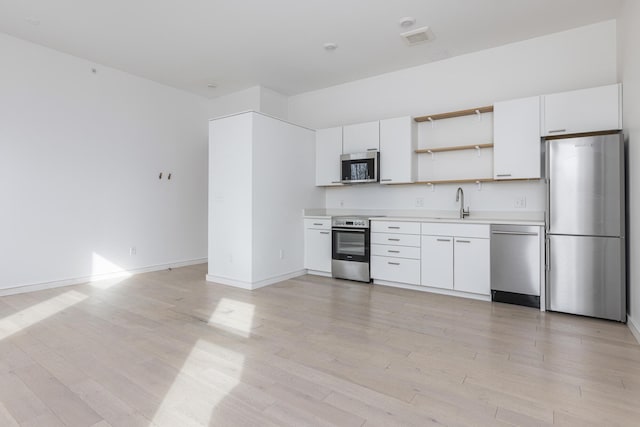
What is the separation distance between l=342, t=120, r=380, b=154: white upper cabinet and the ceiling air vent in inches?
42.3

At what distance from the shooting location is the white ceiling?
134 inches

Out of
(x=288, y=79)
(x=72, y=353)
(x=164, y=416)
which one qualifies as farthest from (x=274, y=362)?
(x=288, y=79)

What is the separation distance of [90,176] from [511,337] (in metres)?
5.30

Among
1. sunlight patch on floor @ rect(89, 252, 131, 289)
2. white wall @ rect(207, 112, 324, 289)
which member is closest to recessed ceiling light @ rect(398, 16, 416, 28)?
white wall @ rect(207, 112, 324, 289)

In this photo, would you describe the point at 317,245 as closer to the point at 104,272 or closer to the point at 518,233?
the point at 518,233

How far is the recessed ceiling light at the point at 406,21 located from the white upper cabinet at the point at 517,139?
4.31ft

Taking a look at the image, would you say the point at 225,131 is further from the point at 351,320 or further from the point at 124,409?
the point at 124,409

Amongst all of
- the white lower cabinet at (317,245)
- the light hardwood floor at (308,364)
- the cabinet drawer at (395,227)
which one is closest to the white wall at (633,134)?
the light hardwood floor at (308,364)

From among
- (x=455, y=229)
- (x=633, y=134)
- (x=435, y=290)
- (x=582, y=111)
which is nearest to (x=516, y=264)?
(x=455, y=229)

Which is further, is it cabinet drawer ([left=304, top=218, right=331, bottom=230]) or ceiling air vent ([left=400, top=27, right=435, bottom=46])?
cabinet drawer ([left=304, top=218, right=331, bottom=230])

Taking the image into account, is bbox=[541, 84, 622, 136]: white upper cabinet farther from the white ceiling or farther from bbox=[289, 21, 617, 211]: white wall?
the white ceiling

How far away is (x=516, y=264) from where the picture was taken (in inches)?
141

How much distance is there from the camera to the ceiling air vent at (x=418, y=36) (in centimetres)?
387

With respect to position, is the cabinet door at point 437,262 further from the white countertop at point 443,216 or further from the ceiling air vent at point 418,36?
the ceiling air vent at point 418,36
